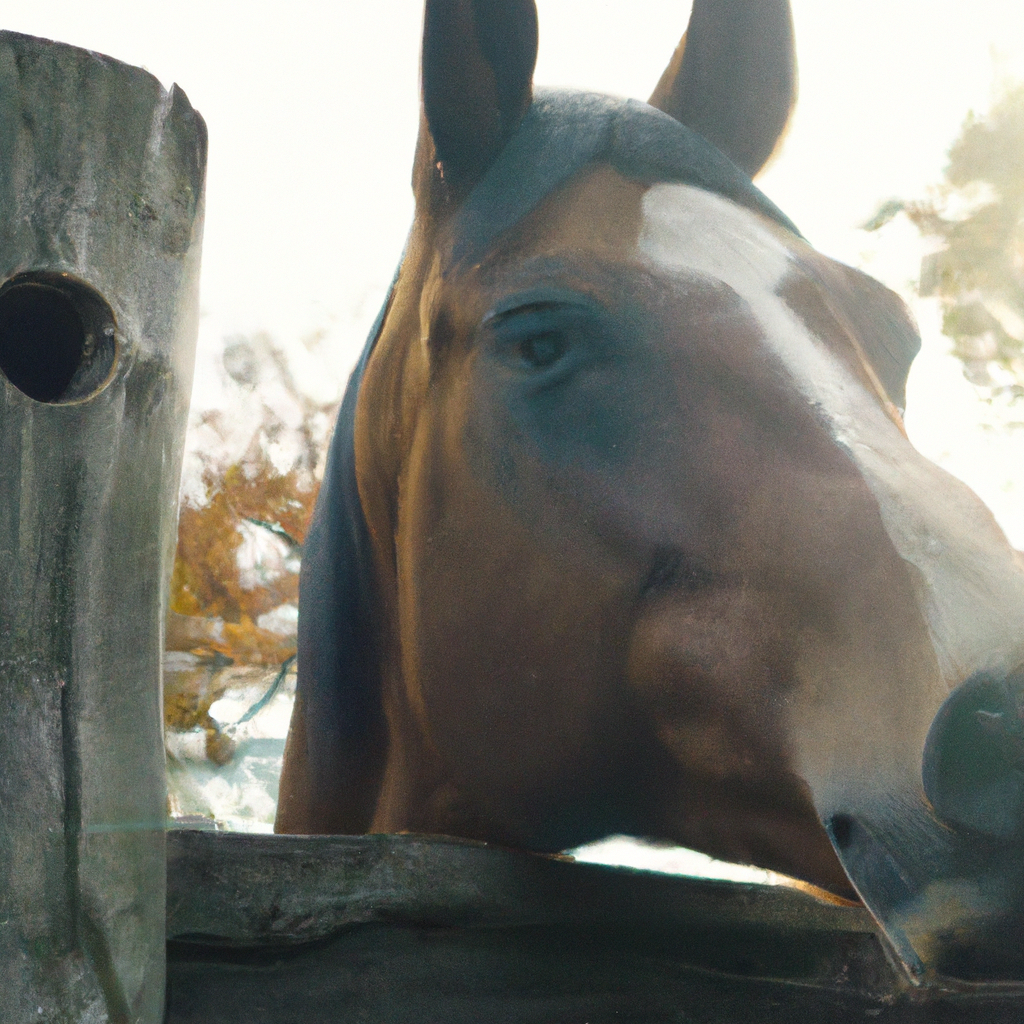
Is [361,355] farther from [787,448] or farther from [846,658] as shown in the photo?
[846,658]

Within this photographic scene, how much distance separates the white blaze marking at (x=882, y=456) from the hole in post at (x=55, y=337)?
2.12 feet

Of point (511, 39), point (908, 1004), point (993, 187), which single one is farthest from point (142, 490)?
point (993, 187)

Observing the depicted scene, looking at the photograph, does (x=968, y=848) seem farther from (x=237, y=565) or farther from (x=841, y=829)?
(x=237, y=565)

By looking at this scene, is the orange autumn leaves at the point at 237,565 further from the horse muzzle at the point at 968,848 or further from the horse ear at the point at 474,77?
the horse muzzle at the point at 968,848

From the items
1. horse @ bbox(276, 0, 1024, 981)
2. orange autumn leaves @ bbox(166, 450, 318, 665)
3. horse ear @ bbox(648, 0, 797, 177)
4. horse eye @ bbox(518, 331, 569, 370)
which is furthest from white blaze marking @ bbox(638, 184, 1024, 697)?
orange autumn leaves @ bbox(166, 450, 318, 665)

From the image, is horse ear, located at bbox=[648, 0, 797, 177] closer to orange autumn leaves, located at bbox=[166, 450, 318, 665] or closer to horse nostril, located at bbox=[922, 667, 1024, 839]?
horse nostril, located at bbox=[922, 667, 1024, 839]

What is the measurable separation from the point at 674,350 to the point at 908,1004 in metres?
0.69

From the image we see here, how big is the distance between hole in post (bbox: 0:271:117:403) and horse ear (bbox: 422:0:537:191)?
2.70 feet

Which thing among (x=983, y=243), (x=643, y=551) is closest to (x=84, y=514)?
(x=643, y=551)

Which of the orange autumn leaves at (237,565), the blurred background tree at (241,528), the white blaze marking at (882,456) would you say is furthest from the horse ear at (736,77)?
the orange autumn leaves at (237,565)

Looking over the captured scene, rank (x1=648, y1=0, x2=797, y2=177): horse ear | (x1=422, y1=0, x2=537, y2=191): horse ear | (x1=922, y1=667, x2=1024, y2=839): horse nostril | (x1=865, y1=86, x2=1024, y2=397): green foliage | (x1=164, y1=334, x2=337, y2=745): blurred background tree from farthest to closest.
Answer: (x1=865, y1=86, x2=1024, y2=397): green foliage → (x1=164, y1=334, x2=337, y2=745): blurred background tree → (x1=648, y1=0, x2=797, y2=177): horse ear → (x1=422, y1=0, x2=537, y2=191): horse ear → (x1=922, y1=667, x2=1024, y2=839): horse nostril

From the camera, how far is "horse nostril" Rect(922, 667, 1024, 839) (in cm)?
77

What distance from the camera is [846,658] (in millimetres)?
897

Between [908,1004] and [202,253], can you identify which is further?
[908,1004]
